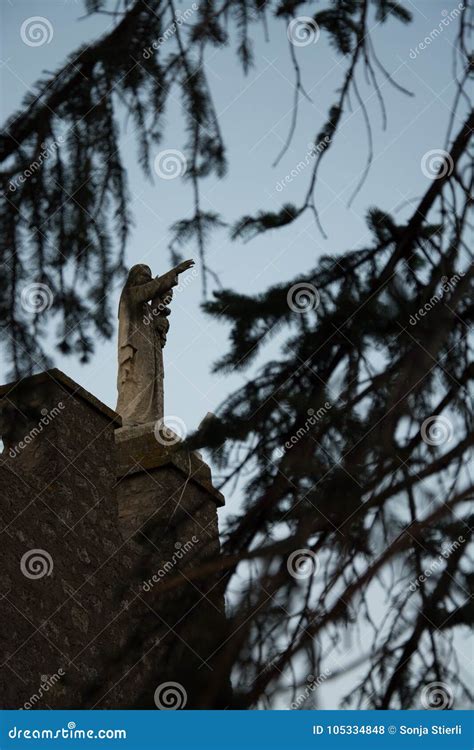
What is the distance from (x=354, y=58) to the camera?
2.80 meters

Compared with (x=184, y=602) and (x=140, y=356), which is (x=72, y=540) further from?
(x=184, y=602)

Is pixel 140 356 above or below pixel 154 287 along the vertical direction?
below

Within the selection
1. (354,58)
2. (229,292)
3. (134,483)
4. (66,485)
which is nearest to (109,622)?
(66,485)

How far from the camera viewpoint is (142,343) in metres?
7.91

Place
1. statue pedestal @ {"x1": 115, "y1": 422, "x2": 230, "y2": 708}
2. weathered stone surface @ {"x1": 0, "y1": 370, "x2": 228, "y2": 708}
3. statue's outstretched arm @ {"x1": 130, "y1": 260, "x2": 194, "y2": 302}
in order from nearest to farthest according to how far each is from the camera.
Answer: statue pedestal @ {"x1": 115, "y1": 422, "x2": 230, "y2": 708}, weathered stone surface @ {"x1": 0, "y1": 370, "x2": 228, "y2": 708}, statue's outstretched arm @ {"x1": 130, "y1": 260, "x2": 194, "y2": 302}

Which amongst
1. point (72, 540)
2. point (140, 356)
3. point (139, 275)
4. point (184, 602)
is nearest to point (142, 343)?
point (140, 356)

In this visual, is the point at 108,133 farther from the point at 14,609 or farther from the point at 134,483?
the point at 134,483

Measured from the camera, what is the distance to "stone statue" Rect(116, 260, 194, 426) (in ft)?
24.9

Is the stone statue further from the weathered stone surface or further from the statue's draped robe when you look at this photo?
the weathered stone surface

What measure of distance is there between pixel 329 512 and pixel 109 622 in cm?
393

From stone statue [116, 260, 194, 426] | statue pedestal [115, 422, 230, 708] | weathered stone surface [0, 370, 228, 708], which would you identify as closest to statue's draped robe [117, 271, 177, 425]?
stone statue [116, 260, 194, 426]

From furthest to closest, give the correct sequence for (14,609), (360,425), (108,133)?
(14,609) → (108,133) → (360,425)

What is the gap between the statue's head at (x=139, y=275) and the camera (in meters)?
7.61

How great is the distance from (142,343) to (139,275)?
0.50m
